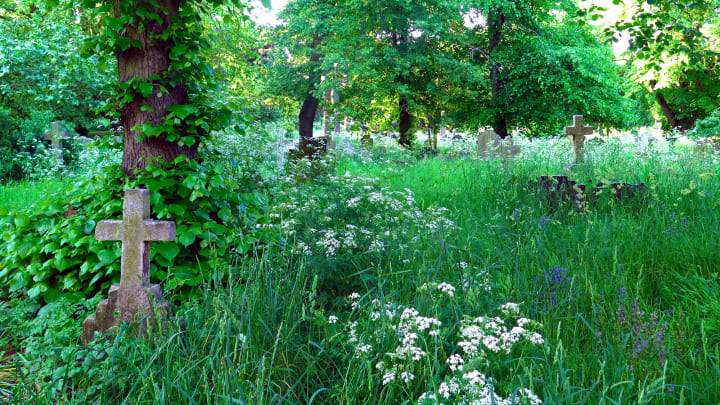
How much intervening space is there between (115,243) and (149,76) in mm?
1443

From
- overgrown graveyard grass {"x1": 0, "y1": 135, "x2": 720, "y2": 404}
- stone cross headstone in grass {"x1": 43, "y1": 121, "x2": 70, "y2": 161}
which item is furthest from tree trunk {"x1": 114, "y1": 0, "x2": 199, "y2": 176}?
stone cross headstone in grass {"x1": 43, "y1": 121, "x2": 70, "y2": 161}

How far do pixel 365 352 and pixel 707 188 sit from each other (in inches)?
193

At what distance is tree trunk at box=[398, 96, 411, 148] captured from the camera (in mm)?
18609

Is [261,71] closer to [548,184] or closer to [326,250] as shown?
[548,184]

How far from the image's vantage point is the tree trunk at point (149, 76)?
391cm

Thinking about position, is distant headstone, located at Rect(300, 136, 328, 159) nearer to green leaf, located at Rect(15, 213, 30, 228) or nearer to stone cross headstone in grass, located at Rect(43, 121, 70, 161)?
green leaf, located at Rect(15, 213, 30, 228)

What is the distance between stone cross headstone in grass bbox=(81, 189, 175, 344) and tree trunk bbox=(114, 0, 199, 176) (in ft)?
3.67

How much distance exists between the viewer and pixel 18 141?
10.3 metres

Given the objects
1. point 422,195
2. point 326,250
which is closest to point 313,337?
point 326,250

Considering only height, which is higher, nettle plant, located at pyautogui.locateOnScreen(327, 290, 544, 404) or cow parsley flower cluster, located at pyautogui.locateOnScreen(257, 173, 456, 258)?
Answer: cow parsley flower cluster, located at pyautogui.locateOnScreen(257, 173, 456, 258)

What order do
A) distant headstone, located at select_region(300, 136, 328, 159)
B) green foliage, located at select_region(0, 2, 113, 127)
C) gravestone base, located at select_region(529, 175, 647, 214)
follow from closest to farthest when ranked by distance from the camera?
gravestone base, located at select_region(529, 175, 647, 214), distant headstone, located at select_region(300, 136, 328, 159), green foliage, located at select_region(0, 2, 113, 127)

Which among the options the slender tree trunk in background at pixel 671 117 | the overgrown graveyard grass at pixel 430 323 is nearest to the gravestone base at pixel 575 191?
Result: the overgrown graveyard grass at pixel 430 323

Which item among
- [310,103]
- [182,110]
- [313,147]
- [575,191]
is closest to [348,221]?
[182,110]

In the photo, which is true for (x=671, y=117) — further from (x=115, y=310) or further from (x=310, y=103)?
(x=115, y=310)
